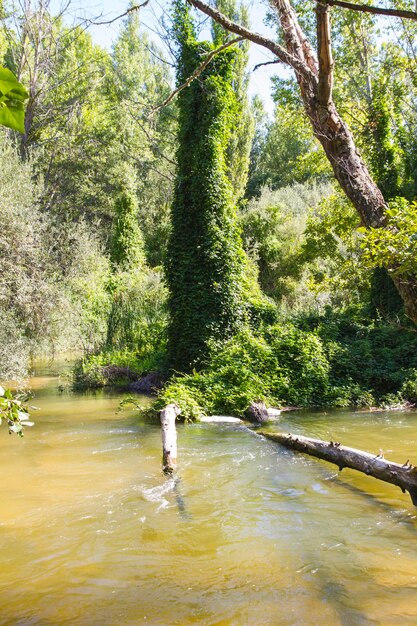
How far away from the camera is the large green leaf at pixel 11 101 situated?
83 cm

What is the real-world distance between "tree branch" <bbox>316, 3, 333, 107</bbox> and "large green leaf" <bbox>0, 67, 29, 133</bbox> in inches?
143

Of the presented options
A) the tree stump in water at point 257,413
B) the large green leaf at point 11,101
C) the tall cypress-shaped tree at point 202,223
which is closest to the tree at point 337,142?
the large green leaf at point 11,101

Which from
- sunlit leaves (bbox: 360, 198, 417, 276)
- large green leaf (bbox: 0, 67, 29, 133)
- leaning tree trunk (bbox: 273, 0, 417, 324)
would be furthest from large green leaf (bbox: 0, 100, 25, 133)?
leaning tree trunk (bbox: 273, 0, 417, 324)

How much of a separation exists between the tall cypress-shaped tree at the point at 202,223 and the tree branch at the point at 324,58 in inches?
365

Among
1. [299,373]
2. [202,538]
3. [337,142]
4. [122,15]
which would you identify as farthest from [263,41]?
[299,373]

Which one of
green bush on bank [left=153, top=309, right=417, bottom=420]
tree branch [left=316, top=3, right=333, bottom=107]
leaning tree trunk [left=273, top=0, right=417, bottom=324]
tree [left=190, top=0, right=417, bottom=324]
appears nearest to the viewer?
tree branch [left=316, top=3, right=333, bottom=107]

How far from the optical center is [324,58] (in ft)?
14.2

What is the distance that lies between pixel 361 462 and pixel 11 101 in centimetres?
630

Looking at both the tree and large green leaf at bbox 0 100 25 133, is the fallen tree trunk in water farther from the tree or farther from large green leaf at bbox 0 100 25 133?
large green leaf at bbox 0 100 25 133

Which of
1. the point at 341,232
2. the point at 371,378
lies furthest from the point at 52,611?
the point at 341,232

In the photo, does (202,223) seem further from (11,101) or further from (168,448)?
(11,101)

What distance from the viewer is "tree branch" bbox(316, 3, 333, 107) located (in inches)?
159

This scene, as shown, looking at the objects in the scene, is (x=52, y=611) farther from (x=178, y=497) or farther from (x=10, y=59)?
(x=10, y=59)

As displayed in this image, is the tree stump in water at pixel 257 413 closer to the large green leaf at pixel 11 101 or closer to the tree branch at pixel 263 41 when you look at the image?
the tree branch at pixel 263 41
